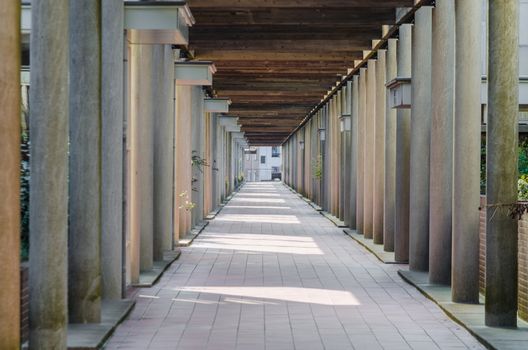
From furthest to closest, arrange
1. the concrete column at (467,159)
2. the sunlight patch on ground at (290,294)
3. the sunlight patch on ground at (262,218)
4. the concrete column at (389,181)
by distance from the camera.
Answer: the sunlight patch on ground at (262,218), the concrete column at (389,181), the sunlight patch on ground at (290,294), the concrete column at (467,159)

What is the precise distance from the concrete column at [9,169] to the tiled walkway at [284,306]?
4.84 feet

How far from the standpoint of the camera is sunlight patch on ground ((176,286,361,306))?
912 centimetres

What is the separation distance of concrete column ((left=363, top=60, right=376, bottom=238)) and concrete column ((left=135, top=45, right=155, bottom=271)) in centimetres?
638

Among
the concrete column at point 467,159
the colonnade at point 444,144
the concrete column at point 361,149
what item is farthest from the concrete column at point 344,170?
the concrete column at point 467,159

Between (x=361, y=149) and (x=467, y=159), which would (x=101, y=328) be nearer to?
(x=467, y=159)

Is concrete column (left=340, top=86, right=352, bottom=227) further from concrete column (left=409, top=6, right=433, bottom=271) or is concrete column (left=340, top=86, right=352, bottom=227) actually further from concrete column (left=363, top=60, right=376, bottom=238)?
concrete column (left=409, top=6, right=433, bottom=271)

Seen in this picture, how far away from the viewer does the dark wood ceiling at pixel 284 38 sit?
13.0 m

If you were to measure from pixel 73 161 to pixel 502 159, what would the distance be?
3.18 meters

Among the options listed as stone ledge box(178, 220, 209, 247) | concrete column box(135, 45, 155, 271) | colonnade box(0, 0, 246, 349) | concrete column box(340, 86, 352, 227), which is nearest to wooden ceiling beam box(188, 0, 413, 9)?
concrete column box(135, 45, 155, 271)

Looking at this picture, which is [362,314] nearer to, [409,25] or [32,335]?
[32,335]

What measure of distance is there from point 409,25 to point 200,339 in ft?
23.7

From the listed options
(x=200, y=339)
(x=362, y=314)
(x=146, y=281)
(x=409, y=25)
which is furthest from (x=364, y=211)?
(x=200, y=339)

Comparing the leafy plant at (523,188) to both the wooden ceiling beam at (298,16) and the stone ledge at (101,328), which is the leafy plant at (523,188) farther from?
the wooden ceiling beam at (298,16)

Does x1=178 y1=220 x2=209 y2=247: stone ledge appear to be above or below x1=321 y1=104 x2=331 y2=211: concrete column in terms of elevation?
below
